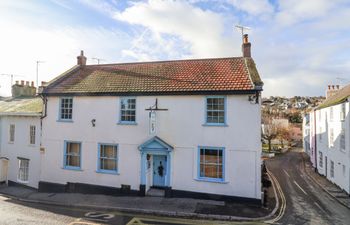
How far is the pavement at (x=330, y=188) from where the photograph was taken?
16.9 meters

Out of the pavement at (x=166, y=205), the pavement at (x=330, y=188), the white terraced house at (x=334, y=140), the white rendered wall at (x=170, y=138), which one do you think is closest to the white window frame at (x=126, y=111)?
the white rendered wall at (x=170, y=138)

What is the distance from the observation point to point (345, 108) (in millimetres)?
19031

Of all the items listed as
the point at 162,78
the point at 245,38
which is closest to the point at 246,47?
the point at 245,38

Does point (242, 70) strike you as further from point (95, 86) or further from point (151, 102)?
point (95, 86)

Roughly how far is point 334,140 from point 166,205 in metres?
18.2

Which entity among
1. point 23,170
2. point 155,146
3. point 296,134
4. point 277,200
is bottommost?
point 277,200

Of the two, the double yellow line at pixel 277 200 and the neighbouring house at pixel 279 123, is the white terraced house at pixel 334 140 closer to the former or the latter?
the double yellow line at pixel 277 200

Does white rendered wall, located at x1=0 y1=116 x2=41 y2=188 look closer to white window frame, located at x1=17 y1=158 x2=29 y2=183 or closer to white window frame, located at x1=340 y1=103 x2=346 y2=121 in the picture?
white window frame, located at x1=17 y1=158 x2=29 y2=183

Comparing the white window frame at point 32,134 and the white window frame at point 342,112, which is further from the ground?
the white window frame at point 342,112

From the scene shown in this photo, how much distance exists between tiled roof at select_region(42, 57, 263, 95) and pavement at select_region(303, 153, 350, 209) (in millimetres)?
11400

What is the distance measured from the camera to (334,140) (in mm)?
22094

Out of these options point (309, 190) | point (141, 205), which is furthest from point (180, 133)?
point (309, 190)

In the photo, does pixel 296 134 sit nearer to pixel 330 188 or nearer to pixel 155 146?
pixel 330 188

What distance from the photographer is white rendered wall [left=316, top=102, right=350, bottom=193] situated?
18422mm
